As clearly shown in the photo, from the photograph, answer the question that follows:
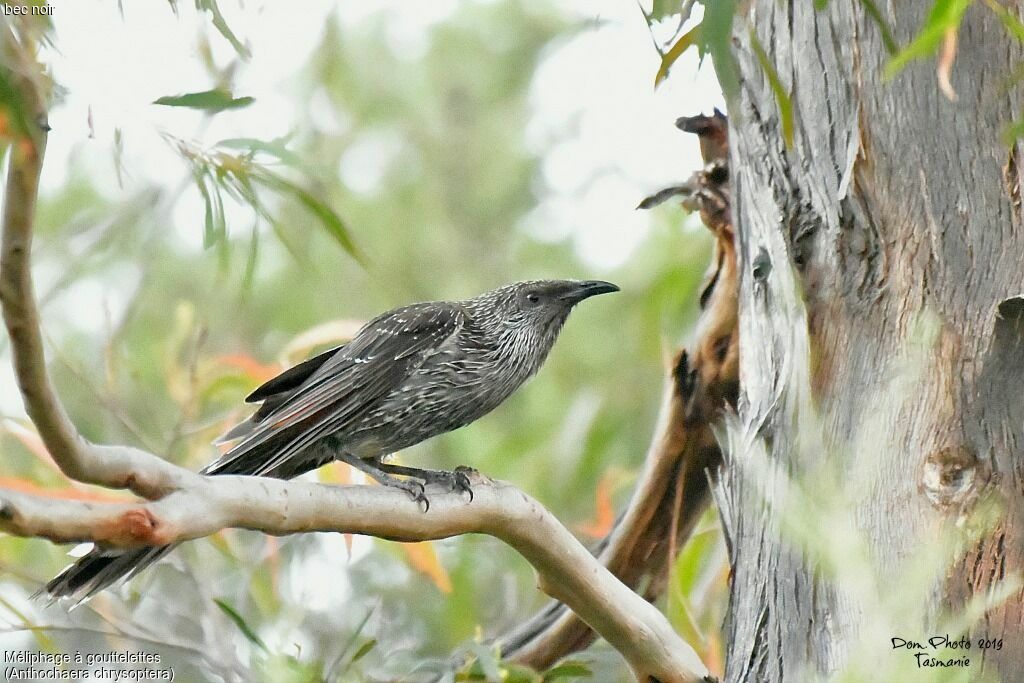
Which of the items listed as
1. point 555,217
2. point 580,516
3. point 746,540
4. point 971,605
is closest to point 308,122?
point 555,217

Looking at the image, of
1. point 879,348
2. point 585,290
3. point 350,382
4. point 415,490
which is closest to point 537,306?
point 585,290

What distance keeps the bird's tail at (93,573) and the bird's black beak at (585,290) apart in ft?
5.76

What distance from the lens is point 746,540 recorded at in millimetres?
2826

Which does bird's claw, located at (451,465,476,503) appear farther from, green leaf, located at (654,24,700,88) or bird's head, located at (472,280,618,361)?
green leaf, located at (654,24,700,88)

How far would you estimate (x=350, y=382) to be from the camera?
319cm

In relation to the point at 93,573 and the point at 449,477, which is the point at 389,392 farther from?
the point at 93,573

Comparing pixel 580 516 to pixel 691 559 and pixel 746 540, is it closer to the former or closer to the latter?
pixel 691 559

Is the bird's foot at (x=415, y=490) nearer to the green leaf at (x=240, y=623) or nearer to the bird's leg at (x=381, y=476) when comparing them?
the bird's leg at (x=381, y=476)

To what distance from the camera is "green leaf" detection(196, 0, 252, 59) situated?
6.92 ft

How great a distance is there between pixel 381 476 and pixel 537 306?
92cm

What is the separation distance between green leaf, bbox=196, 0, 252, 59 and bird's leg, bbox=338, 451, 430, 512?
3.54 ft

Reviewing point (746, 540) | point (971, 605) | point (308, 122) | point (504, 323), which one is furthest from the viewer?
point (308, 122)

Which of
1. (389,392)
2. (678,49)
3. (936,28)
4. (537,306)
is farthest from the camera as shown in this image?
(537,306)

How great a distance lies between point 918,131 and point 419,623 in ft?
13.9
